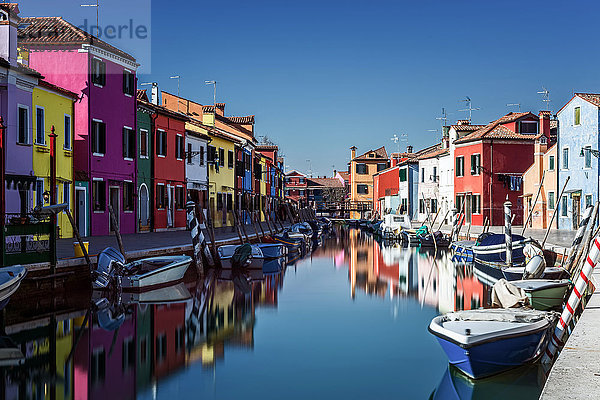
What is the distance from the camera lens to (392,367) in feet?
36.3

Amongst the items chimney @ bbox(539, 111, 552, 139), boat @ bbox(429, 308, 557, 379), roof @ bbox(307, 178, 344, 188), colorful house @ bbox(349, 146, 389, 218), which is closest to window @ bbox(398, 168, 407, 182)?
chimney @ bbox(539, 111, 552, 139)

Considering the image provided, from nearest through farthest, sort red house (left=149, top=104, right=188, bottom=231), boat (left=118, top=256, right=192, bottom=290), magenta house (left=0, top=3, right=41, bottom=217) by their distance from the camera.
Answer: boat (left=118, top=256, right=192, bottom=290)
magenta house (left=0, top=3, right=41, bottom=217)
red house (left=149, top=104, right=188, bottom=231)

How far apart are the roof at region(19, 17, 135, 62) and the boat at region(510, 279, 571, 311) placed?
20621 millimetres

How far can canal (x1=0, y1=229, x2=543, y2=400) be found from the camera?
9555 millimetres

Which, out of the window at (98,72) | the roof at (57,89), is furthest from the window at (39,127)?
the window at (98,72)

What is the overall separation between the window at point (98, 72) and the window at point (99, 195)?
4.22 m

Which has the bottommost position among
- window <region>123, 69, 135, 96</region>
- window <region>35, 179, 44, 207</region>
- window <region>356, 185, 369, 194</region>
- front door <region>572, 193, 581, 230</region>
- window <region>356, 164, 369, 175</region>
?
front door <region>572, 193, 581, 230</region>

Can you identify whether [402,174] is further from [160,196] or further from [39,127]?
[39,127]

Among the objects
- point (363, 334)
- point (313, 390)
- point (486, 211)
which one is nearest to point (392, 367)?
point (313, 390)

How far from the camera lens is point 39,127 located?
2358 centimetres

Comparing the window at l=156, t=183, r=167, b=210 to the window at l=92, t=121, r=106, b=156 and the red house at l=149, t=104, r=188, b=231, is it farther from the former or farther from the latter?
the window at l=92, t=121, r=106, b=156

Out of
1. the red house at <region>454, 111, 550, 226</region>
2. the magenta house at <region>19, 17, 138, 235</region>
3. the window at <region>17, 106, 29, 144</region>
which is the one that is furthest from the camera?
the red house at <region>454, 111, 550, 226</region>

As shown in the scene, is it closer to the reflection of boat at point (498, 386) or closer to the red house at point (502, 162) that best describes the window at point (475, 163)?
the red house at point (502, 162)

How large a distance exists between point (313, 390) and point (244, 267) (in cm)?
1579
